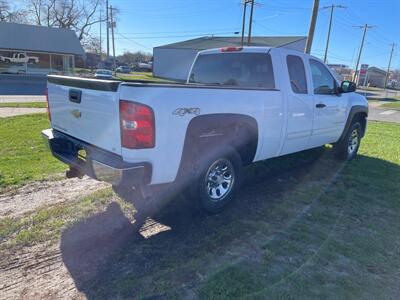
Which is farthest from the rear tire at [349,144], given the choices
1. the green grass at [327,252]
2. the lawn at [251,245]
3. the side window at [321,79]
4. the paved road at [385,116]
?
the paved road at [385,116]

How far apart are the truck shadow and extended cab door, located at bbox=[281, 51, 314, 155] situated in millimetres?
868

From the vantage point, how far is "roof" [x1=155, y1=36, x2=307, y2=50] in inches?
1805

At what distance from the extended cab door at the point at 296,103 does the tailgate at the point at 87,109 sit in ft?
8.39

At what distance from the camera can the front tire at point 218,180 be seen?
12.6ft

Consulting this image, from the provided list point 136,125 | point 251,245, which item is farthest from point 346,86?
point 136,125

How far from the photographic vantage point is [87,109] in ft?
11.2

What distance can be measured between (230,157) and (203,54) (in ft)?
7.31

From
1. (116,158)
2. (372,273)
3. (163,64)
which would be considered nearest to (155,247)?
(116,158)

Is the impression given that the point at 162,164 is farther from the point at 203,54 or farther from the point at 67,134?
the point at 203,54

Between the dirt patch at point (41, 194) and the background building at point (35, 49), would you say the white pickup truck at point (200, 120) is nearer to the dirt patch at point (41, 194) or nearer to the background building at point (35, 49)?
the dirt patch at point (41, 194)

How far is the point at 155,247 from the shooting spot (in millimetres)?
3330

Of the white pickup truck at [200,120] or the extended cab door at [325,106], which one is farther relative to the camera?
the extended cab door at [325,106]

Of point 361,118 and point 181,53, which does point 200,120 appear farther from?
point 181,53

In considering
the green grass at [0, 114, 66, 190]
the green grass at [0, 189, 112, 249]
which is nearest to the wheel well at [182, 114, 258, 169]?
the green grass at [0, 189, 112, 249]
